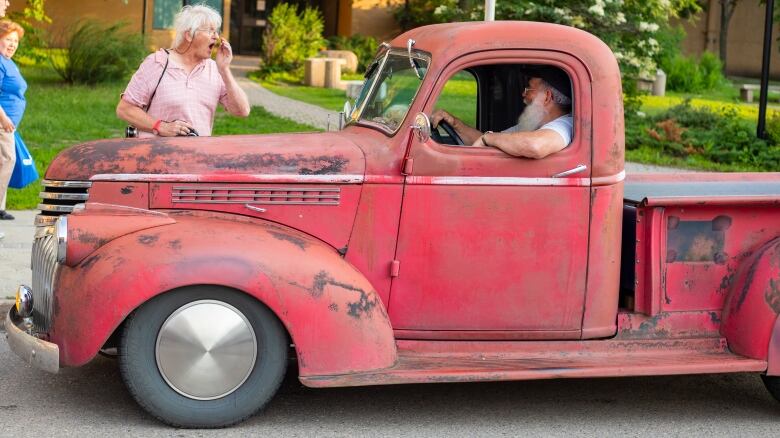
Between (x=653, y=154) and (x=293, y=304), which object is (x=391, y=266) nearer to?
(x=293, y=304)

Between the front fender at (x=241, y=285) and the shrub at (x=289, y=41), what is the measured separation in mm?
20272

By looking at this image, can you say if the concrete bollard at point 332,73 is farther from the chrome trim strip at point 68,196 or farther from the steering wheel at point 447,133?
the chrome trim strip at point 68,196

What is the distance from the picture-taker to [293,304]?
4.77m

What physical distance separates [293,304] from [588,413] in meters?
1.58

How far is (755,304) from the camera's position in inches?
205

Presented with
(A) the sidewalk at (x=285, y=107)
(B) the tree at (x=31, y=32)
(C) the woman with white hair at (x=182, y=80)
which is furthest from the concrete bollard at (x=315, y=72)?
(C) the woman with white hair at (x=182, y=80)

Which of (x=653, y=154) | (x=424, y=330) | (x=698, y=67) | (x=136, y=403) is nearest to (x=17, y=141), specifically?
(x=136, y=403)

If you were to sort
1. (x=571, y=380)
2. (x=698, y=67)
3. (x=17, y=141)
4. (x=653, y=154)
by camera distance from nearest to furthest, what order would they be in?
(x=571, y=380) → (x=17, y=141) → (x=653, y=154) → (x=698, y=67)

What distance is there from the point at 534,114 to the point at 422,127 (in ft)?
2.06

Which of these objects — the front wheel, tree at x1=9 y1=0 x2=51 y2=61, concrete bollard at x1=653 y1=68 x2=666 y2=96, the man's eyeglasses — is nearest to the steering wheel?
the front wheel

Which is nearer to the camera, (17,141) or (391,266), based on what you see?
(391,266)

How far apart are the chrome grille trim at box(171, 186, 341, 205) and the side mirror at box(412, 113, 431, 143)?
0.43 meters

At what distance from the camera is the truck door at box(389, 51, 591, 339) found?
5.08m

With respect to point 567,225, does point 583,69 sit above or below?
above
